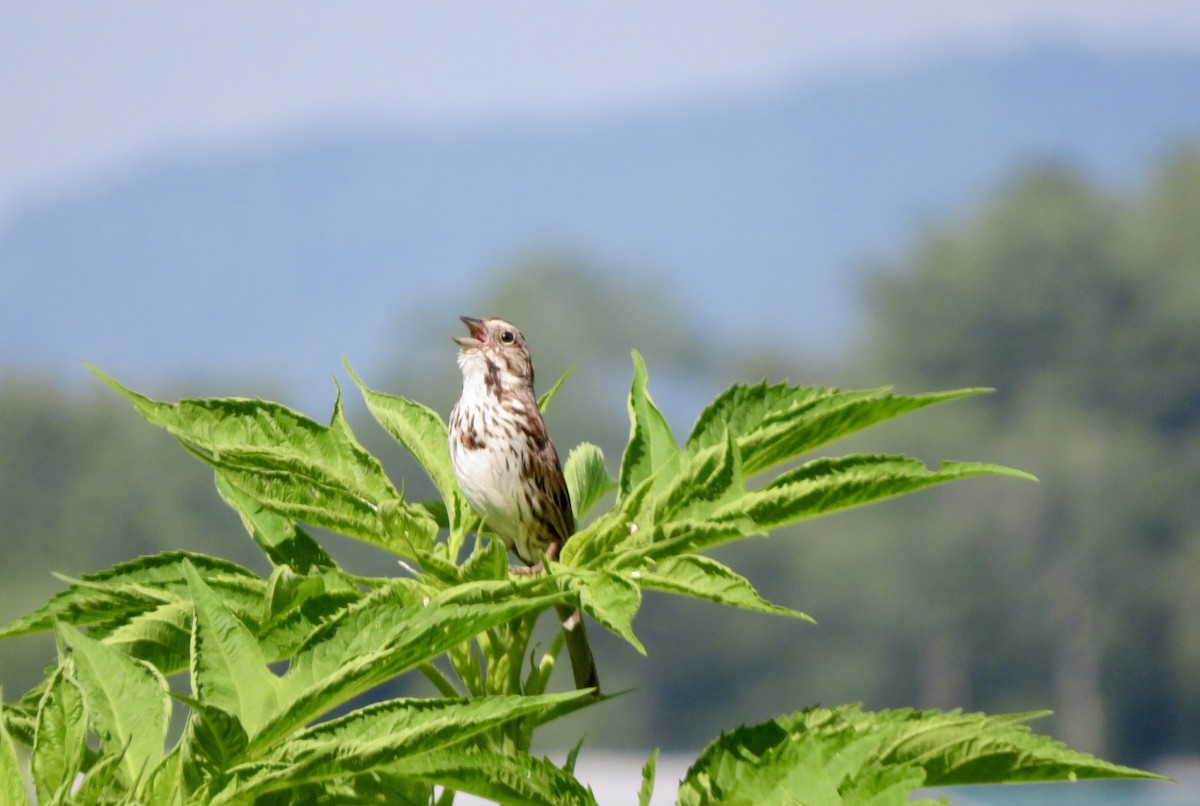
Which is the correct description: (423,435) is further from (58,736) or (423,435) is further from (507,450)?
(507,450)

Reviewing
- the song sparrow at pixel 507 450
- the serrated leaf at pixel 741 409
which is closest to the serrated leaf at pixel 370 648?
the serrated leaf at pixel 741 409

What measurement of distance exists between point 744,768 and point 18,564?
5778 centimetres

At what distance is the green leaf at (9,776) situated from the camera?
1082 millimetres

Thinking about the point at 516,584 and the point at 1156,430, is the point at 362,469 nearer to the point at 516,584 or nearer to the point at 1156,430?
the point at 516,584

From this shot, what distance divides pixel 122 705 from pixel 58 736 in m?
0.06

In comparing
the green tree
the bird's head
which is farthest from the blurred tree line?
the bird's head

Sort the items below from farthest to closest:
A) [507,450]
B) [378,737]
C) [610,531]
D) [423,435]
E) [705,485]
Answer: [507,450] → [423,435] → [610,531] → [705,485] → [378,737]

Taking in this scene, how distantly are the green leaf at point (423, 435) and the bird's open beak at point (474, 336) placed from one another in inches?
36.6

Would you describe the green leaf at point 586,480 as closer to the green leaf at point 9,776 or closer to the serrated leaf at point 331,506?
the serrated leaf at point 331,506

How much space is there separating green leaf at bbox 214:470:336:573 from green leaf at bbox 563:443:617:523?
14.0 inches

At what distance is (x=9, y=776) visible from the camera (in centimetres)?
108

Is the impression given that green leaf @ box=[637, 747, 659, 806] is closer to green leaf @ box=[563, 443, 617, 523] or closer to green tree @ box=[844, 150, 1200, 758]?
green leaf @ box=[563, 443, 617, 523]

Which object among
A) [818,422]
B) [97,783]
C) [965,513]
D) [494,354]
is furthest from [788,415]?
[965,513]

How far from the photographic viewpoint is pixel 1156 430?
2291 inches
